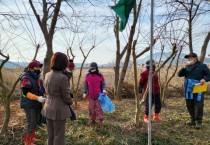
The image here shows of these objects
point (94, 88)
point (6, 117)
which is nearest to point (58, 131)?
point (6, 117)

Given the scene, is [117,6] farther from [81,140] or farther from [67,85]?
[81,140]

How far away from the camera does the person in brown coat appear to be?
12.7ft

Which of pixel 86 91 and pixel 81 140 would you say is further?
pixel 86 91

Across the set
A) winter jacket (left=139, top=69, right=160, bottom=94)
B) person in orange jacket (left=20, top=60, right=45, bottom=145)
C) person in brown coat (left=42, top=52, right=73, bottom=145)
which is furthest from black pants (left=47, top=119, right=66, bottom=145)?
winter jacket (left=139, top=69, right=160, bottom=94)

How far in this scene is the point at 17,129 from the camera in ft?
18.3

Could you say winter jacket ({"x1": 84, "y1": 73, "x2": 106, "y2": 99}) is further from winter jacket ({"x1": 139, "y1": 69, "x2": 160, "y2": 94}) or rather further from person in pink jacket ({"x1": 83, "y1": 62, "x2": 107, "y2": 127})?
winter jacket ({"x1": 139, "y1": 69, "x2": 160, "y2": 94})

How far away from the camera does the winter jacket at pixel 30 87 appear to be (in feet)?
14.8

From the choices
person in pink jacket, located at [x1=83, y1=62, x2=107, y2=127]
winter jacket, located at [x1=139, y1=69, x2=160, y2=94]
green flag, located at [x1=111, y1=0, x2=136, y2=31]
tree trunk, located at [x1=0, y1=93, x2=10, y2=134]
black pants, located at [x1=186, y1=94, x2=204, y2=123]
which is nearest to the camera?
green flag, located at [x1=111, y1=0, x2=136, y2=31]

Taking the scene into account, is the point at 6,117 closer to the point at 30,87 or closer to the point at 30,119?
the point at 30,119

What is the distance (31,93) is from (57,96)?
2.49ft

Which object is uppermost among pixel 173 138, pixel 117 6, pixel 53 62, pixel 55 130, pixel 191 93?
pixel 117 6

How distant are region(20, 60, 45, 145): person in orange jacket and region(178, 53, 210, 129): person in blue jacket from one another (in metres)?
3.13

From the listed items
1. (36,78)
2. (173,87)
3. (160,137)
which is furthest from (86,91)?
(173,87)

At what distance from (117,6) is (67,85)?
1.41 metres
